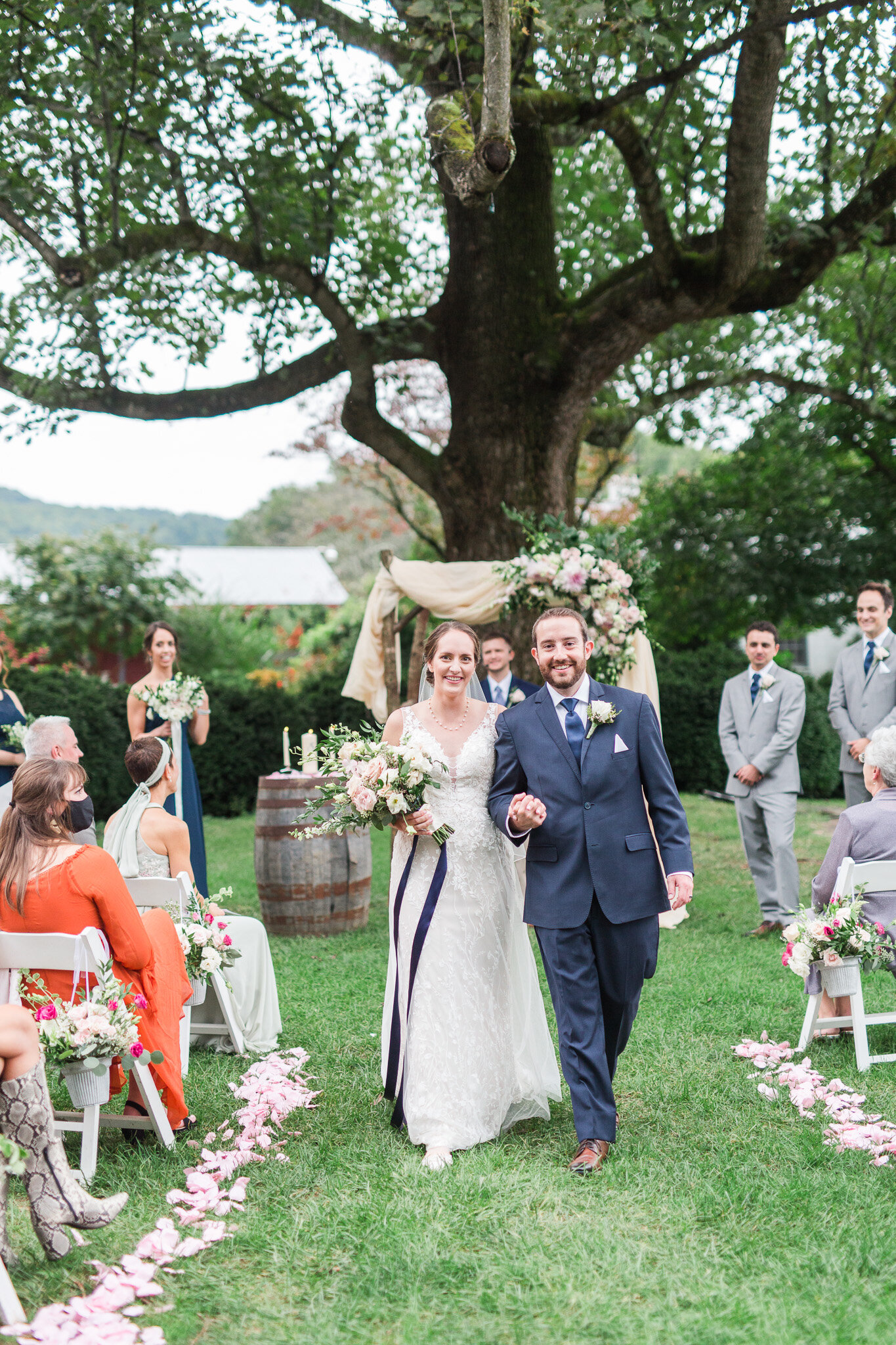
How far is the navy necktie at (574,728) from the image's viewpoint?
13.8ft

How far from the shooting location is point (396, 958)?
4.59m

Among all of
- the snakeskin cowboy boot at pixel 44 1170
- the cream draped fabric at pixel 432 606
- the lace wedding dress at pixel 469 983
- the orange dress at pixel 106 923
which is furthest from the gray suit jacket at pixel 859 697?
the snakeskin cowboy boot at pixel 44 1170

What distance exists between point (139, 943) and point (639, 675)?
16.8ft

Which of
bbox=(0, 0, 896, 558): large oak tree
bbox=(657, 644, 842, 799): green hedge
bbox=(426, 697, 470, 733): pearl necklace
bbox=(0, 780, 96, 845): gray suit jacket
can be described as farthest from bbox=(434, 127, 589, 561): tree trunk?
bbox=(657, 644, 842, 799): green hedge

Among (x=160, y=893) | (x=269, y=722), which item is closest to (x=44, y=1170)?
(x=160, y=893)

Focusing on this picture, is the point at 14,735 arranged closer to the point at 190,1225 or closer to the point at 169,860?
the point at 169,860

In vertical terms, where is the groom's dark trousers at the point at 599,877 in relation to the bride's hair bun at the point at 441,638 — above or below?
below

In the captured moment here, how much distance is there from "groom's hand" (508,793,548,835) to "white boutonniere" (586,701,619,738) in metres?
0.36

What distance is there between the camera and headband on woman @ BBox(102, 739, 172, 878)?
5574 mm

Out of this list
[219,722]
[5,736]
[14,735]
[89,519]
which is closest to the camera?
[14,735]

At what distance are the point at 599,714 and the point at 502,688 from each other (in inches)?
167

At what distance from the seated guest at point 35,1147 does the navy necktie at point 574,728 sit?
2098mm

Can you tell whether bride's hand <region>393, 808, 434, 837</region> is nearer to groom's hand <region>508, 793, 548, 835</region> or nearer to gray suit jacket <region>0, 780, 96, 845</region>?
groom's hand <region>508, 793, 548, 835</region>

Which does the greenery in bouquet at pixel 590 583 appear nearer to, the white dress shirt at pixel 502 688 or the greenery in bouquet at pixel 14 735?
the white dress shirt at pixel 502 688
